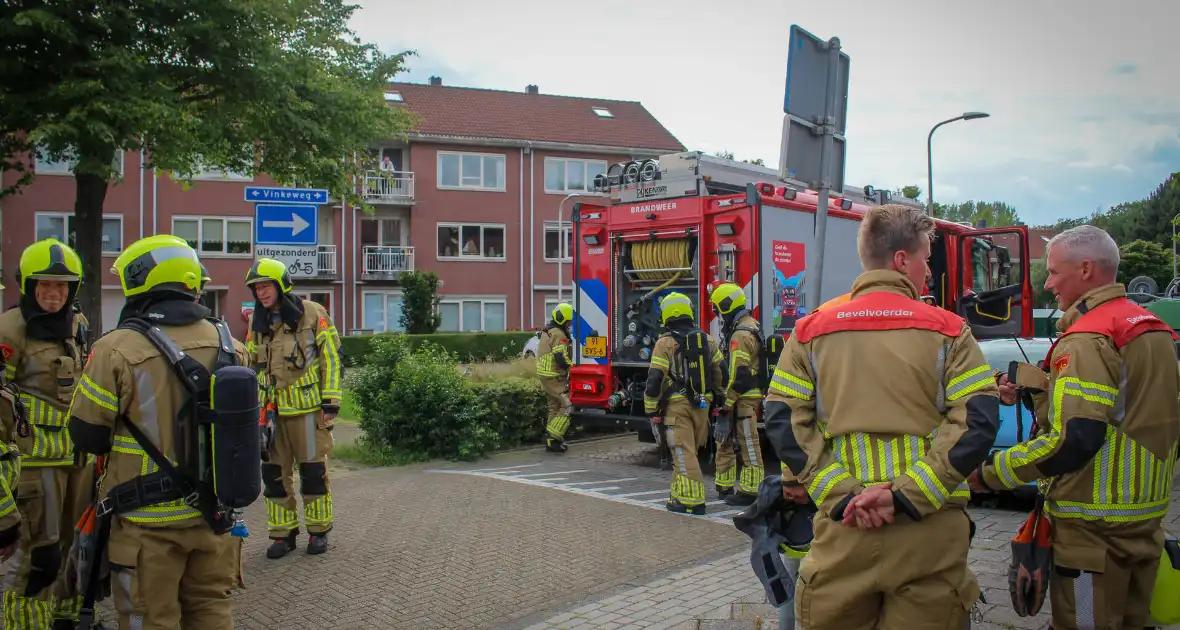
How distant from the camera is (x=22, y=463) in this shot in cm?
451

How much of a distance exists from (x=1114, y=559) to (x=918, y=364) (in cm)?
130

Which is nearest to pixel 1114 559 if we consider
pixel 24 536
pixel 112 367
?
pixel 112 367

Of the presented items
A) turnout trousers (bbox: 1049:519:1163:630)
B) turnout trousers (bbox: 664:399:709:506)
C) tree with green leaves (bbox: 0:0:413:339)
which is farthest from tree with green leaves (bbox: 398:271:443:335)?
turnout trousers (bbox: 1049:519:1163:630)

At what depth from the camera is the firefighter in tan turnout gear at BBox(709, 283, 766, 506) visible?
814 cm

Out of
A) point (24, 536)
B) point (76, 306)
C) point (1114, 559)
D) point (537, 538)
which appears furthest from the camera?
point (537, 538)

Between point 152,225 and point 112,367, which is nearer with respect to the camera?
point 112,367

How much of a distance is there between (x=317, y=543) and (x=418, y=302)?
2487cm

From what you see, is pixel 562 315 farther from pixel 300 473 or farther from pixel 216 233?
pixel 216 233

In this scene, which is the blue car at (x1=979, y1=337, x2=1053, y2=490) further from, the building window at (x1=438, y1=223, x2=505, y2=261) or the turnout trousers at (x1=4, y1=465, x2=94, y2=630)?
the building window at (x1=438, y1=223, x2=505, y2=261)

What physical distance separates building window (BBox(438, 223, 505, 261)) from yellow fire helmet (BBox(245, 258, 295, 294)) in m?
27.6

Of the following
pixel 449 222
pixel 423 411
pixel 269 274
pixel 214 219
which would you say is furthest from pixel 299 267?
pixel 449 222

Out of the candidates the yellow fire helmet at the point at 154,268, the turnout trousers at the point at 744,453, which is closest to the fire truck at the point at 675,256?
the turnout trousers at the point at 744,453

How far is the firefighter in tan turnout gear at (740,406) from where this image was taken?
26.7 ft

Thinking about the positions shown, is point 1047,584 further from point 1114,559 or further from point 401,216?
point 401,216
